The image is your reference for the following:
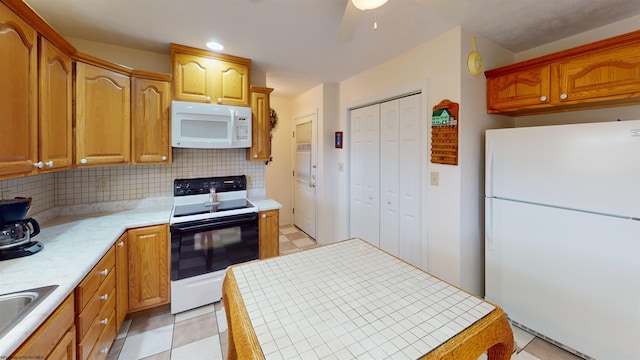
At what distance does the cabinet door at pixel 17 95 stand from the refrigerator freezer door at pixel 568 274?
3.01m

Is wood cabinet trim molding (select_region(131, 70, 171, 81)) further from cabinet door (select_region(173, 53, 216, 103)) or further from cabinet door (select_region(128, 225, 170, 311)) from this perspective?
cabinet door (select_region(128, 225, 170, 311))

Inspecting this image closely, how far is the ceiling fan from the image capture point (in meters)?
1.16

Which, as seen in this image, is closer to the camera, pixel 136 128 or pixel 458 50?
pixel 458 50

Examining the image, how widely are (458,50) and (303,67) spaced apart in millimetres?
1605

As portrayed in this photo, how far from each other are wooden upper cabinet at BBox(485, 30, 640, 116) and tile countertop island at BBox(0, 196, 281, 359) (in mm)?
2439

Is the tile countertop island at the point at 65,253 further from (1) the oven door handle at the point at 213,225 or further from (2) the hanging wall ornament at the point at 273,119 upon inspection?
(2) the hanging wall ornament at the point at 273,119

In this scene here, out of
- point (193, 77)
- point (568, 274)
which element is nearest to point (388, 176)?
point (568, 274)

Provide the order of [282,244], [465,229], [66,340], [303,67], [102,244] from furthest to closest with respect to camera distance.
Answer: [282,244]
[303,67]
[465,229]
[102,244]
[66,340]

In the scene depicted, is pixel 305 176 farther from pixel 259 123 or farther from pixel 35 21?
pixel 35 21

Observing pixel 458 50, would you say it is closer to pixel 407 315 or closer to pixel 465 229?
pixel 465 229

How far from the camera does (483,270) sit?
2.26 metres

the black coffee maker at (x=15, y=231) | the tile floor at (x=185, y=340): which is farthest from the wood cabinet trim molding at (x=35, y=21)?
the tile floor at (x=185, y=340)

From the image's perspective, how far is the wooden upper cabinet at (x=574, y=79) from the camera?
155 centimetres

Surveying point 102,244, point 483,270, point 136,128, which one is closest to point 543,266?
point 483,270
